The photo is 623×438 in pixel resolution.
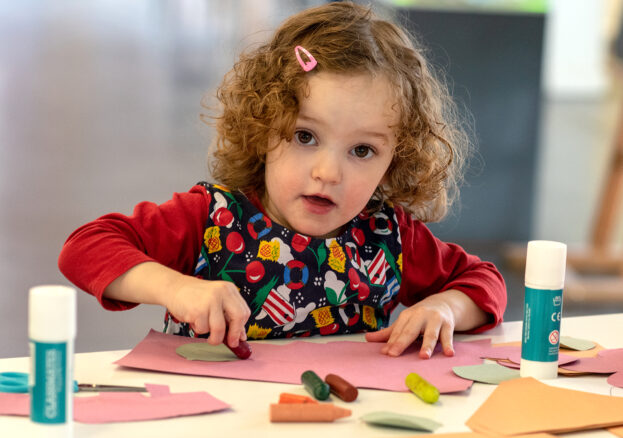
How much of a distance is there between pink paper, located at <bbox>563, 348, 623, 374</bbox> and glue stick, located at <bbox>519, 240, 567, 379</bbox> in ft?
0.20

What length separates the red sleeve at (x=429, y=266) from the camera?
4.13 feet

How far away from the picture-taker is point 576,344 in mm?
1062

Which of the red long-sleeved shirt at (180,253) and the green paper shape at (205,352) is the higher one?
the red long-sleeved shirt at (180,253)

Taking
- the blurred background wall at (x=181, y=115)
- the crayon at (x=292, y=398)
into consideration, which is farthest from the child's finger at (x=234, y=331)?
the blurred background wall at (x=181, y=115)

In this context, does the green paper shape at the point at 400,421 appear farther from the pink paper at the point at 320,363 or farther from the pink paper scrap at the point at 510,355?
the pink paper scrap at the point at 510,355

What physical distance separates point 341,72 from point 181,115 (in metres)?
3.75

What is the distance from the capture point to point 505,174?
13.4 feet

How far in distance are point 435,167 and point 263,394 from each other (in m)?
0.61

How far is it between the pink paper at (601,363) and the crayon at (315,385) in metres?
0.32

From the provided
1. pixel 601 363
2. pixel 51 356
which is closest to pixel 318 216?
pixel 601 363

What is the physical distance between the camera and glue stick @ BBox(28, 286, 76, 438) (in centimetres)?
64

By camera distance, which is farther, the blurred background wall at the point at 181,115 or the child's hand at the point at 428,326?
the blurred background wall at the point at 181,115

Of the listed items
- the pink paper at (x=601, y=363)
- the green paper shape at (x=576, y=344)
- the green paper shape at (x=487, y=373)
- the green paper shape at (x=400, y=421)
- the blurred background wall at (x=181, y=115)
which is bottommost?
the green paper shape at (x=400, y=421)

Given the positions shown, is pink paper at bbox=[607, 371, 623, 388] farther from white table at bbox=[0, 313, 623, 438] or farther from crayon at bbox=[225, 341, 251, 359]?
crayon at bbox=[225, 341, 251, 359]
